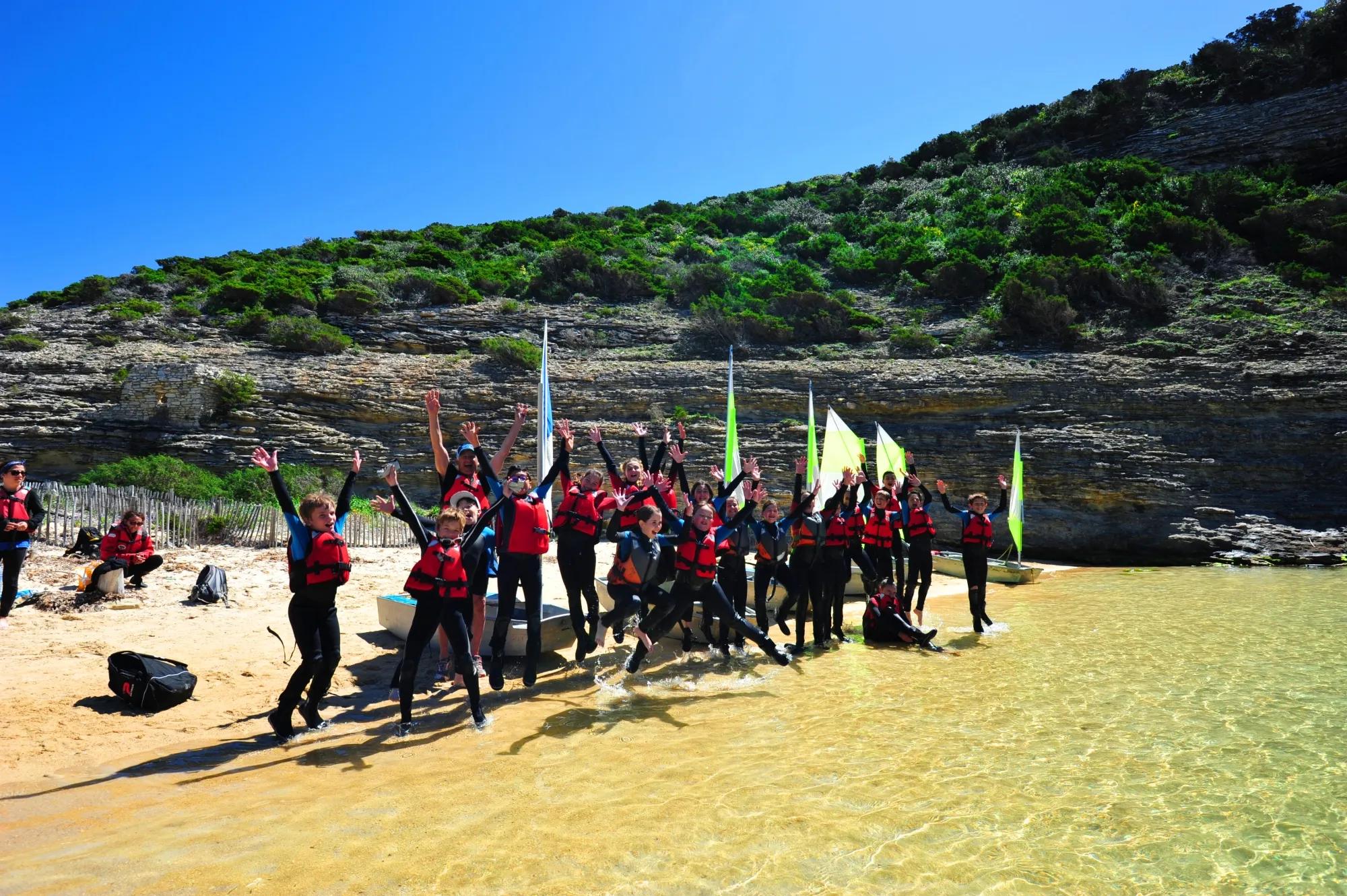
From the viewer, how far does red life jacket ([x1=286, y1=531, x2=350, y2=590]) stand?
5102mm

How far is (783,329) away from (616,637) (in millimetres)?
22832

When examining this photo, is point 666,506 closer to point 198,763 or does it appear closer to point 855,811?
point 855,811

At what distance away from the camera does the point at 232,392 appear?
2306cm

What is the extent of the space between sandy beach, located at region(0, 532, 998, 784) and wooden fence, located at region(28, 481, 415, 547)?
592mm

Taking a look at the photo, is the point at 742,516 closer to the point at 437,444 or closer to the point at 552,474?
the point at 552,474

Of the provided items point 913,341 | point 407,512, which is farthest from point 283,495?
point 913,341

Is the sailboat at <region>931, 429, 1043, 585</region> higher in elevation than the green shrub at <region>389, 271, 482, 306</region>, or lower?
lower

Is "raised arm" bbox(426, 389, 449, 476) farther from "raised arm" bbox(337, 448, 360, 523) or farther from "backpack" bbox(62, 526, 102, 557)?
"backpack" bbox(62, 526, 102, 557)

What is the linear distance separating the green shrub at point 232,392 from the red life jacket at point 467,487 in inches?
773

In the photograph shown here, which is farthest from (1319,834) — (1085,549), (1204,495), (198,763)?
(1204,495)

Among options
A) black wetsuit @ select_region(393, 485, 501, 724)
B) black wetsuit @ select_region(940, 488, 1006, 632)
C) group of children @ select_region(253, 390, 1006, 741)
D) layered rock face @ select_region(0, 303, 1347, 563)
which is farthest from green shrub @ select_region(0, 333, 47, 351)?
black wetsuit @ select_region(940, 488, 1006, 632)

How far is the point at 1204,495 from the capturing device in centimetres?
2023

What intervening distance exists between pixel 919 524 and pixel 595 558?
4622mm

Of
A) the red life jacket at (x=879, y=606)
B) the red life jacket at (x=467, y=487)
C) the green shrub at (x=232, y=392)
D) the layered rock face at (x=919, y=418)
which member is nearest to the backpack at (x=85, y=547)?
the red life jacket at (x=467, y=487)
